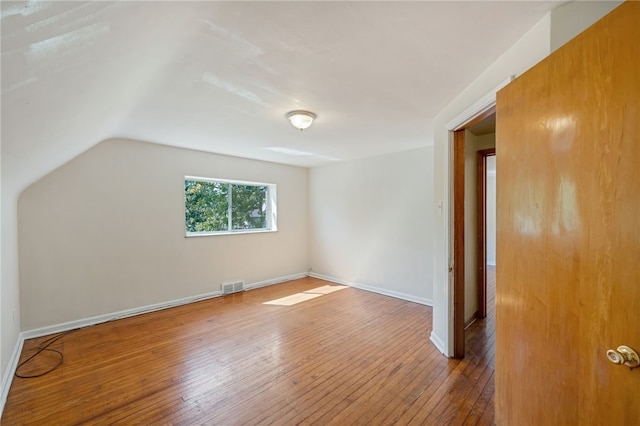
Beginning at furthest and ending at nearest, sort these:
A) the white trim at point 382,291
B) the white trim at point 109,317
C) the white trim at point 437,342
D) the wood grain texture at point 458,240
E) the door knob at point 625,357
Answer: the white trim at point 382,291
the white trim at point 109,317
the white trim at point 437,342
the wood grain texture at point 458,240
the door knob at point 625,357

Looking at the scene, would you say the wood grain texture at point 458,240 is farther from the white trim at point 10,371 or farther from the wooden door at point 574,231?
the white trim at point 10,371

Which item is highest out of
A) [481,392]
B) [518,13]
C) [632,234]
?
[518,13]

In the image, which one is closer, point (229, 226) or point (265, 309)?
point (265, 309)

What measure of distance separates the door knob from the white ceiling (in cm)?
149

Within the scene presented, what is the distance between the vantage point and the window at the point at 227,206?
425 centimetres

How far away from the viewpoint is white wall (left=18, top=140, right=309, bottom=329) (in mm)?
2939

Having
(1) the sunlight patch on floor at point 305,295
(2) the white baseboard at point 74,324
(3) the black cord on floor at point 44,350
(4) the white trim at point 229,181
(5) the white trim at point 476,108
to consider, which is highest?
(5) the white trim at point 476,108

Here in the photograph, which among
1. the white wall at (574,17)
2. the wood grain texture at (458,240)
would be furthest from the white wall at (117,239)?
the white wall at (574,17)

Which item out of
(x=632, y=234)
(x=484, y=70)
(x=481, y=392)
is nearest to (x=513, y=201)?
(x=632, y=234)

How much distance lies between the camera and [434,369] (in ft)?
7.50

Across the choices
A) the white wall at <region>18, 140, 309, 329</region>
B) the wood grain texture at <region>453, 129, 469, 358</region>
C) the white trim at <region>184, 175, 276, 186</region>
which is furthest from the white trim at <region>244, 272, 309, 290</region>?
the wood grain texture at <region>453, 129, 469, 358</region>

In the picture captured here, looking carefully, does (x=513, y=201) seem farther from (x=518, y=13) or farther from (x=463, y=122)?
(x=463, y=122)

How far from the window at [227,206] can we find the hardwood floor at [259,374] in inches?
59.9

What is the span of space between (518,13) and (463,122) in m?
0.95
